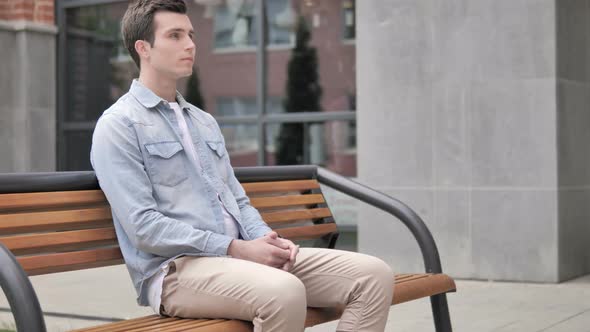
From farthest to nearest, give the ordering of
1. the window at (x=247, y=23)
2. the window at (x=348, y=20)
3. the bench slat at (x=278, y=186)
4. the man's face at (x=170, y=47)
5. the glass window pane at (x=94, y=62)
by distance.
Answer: the glass window pane at (x=94, y=62) < the window at (x=247, y=23) < the window at (x=348, y=20) < the bench slat at (x=278, y=186) < the man's face at (x=170, y=47)

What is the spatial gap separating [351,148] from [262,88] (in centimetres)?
115

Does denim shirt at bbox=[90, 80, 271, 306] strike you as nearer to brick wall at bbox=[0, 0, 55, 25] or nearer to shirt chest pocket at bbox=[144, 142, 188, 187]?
shirt chest pocket at bbox=[144, 142, 188, 187]

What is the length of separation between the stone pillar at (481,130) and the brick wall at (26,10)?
4290 millimetres

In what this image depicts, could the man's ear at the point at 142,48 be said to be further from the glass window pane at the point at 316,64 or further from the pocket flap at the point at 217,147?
the glass window pane at the point at 316,64

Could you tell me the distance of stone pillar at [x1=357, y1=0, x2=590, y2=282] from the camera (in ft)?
23.9

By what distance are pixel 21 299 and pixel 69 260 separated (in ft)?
2.33

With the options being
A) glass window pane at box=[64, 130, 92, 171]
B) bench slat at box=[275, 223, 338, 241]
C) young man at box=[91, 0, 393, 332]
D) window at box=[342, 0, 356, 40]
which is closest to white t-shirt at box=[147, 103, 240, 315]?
young man at box=[91, 0, 393, 332]

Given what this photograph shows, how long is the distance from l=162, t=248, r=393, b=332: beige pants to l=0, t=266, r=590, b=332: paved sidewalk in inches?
81.5

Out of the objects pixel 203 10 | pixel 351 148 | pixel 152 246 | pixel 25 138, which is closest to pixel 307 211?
pixel 152 246

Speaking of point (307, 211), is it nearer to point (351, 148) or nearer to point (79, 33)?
point (351, 148)

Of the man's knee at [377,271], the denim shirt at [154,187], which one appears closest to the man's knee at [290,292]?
the denim shirt at [154,187]

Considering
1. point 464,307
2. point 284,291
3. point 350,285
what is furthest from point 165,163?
point 464,307

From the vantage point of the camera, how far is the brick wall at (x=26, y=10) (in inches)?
415

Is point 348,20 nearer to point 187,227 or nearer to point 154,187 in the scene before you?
point 154,187
